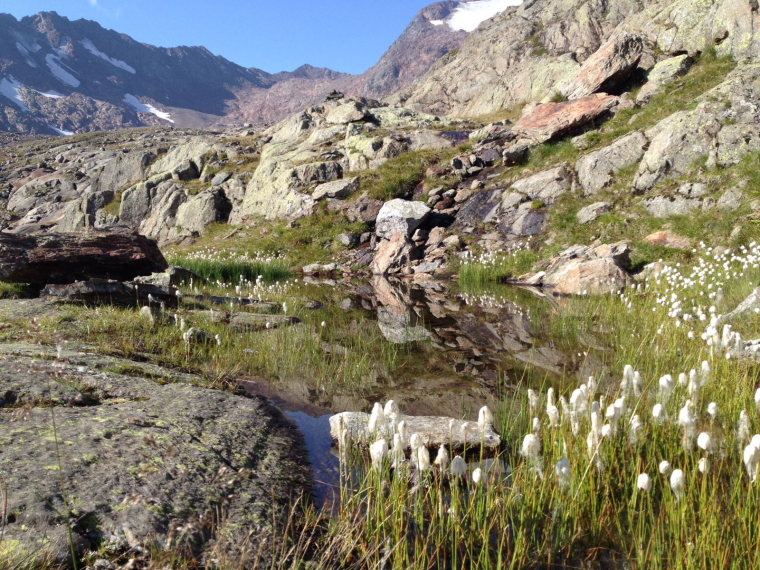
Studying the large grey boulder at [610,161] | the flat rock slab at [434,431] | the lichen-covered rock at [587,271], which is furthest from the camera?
the large grey boulder at [610,161]

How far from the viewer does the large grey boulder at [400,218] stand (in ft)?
84.5

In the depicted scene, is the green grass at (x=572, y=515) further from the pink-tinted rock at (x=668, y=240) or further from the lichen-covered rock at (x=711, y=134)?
the lichen-covered rock at (x=711, y=134)

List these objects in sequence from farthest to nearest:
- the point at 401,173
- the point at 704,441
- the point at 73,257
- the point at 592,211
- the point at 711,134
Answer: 1. the point at 401,173
2. the point at 592,211
3. the point at 711,134
4. the point at 73,257
5. the point at 704,441

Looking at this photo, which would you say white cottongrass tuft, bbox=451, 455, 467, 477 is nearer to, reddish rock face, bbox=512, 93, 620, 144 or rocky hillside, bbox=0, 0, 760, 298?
rocky hillside, bbox=0, 0, 760, 298

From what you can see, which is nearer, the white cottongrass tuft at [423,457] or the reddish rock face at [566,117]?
the white cottongrass tuft at [423,457]

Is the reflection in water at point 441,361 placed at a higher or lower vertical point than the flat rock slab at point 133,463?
lower

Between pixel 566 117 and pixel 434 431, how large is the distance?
90.1 ft

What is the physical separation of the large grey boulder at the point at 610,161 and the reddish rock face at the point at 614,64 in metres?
8.60

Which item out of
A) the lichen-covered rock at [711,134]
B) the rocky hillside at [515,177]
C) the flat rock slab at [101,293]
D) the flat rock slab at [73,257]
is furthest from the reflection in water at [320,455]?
the lichen-covered rock at [711,134]

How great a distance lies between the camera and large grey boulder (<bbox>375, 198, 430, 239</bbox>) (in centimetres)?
2577

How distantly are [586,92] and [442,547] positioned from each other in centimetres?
3245

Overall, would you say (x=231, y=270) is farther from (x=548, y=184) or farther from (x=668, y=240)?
(x=668, y=240)

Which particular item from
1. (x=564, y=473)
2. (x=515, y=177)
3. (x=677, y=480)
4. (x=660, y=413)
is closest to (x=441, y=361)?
(x=660, y=413)

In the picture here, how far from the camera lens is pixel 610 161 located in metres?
22.0
